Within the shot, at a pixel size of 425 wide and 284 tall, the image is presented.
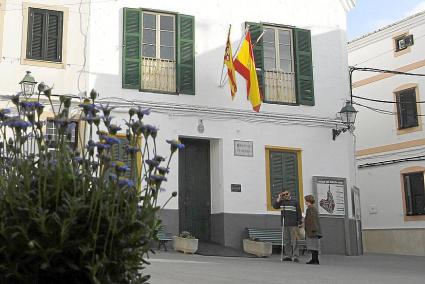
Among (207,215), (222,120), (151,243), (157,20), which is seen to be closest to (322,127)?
(222,120)

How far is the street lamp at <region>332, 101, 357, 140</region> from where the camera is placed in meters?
16.3

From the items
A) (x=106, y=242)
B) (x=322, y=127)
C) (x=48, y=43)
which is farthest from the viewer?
(x=322, y=127)

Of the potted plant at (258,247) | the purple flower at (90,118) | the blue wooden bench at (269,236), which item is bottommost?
the potted plant at (258,247)

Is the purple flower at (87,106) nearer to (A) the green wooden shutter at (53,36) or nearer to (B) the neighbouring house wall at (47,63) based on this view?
(B) the neighbouring house wall at (47,63)

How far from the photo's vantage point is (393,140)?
22.6 metres

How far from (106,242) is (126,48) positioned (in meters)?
12.0

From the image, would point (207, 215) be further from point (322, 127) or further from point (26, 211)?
point (26, 211)

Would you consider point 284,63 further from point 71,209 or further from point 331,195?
point 71,209

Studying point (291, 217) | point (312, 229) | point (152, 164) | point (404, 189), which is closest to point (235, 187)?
point (291, 217)

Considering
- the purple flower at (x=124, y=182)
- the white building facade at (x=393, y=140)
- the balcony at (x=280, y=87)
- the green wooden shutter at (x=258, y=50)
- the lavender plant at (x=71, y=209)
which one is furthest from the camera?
the white building facade at (x=393, y=140)

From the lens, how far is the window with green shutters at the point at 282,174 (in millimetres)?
15961

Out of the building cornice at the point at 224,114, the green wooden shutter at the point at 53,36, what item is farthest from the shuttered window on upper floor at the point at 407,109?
the green wooden shutter at the point at 53,36

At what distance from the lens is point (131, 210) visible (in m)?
3.63

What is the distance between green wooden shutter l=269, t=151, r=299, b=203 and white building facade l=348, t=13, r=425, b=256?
7.03 metres
